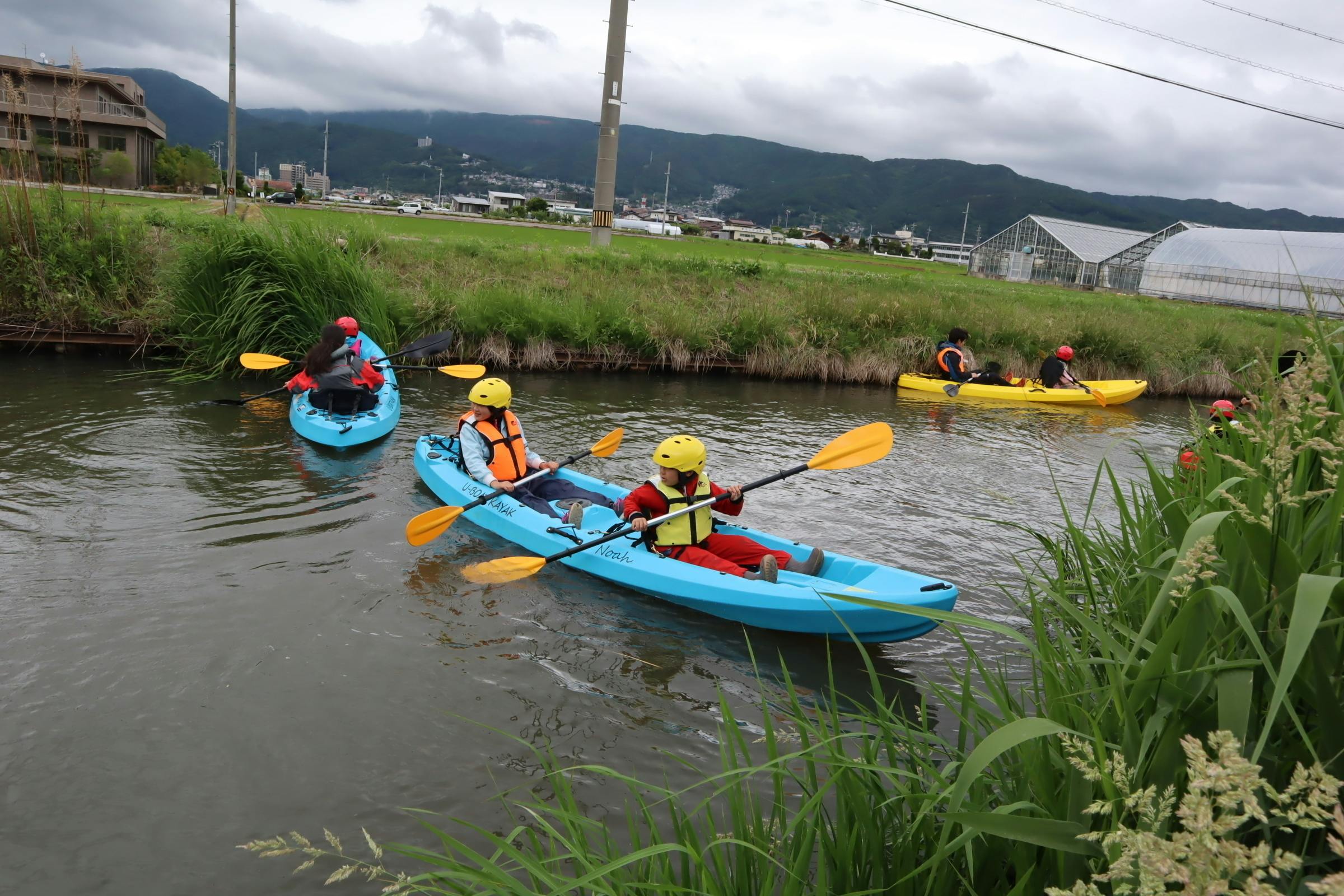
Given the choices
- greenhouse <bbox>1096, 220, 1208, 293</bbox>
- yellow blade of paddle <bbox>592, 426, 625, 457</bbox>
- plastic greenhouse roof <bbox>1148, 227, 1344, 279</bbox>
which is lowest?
yellow blade of paddle <bbox>592, 426, 625, 457</bbox>

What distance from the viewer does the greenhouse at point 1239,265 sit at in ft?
110

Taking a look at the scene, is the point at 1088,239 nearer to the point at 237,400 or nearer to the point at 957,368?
the point at 957,368

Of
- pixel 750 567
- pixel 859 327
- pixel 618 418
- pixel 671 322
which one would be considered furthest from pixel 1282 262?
pixel 750 567

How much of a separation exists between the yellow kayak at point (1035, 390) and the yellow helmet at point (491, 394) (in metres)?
9.33

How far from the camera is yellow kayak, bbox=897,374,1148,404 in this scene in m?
14.5

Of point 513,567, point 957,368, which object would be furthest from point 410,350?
point 957,368

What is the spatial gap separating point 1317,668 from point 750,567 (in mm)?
4548

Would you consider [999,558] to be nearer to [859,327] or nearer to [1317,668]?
[1317,668]

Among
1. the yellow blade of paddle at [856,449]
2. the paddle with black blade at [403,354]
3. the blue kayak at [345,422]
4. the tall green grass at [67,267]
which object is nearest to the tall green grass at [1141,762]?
the yellow blade of paddle at [856,449]

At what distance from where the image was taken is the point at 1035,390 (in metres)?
14.6

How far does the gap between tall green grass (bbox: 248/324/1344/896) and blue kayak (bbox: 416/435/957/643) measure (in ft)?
6.64

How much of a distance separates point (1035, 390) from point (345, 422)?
1108 centimetres

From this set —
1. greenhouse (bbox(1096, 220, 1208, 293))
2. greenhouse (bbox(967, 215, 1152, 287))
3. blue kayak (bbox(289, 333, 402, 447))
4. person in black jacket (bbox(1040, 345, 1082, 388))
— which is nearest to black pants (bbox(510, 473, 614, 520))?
blue kayak (bbox(289, 333, 402, 447))

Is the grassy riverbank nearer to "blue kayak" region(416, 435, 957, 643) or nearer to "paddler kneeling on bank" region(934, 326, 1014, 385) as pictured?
"paddler kneeling on bank" region(934, 326, 1014, 385)
